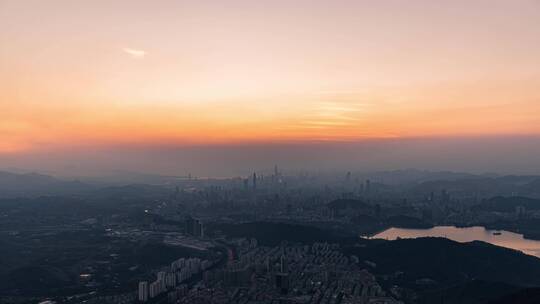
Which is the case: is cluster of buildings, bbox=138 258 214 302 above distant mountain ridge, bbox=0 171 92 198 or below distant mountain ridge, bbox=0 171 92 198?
above

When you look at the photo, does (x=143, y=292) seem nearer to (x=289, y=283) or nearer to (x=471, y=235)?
(x=289, y=283)

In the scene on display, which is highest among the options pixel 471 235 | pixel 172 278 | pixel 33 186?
pixel 172 278

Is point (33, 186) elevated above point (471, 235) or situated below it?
below

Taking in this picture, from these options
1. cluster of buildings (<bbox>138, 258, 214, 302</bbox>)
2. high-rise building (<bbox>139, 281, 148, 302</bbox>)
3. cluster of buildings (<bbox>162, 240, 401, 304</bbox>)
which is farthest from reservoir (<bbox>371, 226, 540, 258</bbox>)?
high-rise building (<bbox>139, 281, 148, 302</bbox>)

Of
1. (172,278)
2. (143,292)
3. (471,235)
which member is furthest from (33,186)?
(143,292)

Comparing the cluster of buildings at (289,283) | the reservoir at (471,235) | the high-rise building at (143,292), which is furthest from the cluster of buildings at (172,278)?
the reservoir at (471,235)

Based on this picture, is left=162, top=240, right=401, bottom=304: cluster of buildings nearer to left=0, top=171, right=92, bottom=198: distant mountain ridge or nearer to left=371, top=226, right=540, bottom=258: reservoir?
left=371, top=226, right=540, bottom=258: reservoir

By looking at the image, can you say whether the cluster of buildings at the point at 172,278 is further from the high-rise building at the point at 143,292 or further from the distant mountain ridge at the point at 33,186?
the distant mountain ridge at the point at 33,186

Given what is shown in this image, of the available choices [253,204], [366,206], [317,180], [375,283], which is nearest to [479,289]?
[375,283]
